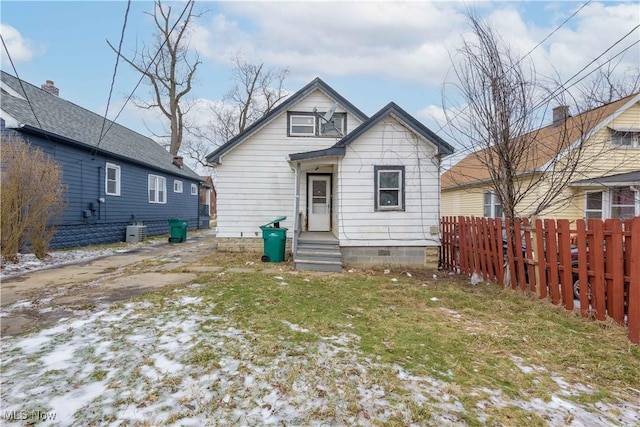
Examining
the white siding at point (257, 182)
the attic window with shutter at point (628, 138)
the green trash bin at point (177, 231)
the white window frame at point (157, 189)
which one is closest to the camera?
the white siding at point (257, 182)

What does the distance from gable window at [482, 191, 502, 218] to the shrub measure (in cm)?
1592

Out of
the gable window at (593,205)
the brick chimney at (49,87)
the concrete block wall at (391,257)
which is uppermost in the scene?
the brick chimney at (49,87)

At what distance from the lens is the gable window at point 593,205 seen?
1221 centimetres

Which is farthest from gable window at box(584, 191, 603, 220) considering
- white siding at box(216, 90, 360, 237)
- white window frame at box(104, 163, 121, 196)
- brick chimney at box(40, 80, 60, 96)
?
brick chimney at box(40, 80, 60, 96)

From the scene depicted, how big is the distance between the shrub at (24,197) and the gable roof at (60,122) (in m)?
1.20

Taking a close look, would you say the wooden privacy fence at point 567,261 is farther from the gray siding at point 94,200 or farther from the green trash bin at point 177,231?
the gray siding at point 94,200

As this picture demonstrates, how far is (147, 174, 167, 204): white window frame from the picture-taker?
17.8 metres

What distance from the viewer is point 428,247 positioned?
31.3 ft

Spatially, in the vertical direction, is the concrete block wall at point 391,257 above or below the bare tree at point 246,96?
below

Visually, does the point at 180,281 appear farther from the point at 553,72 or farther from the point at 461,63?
the point at 553,72

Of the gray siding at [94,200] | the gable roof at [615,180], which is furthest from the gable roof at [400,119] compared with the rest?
the gray siding at [94,200]

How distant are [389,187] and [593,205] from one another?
870 cm

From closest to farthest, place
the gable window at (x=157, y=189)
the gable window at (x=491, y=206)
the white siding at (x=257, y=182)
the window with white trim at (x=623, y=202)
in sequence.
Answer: the white siding at (x=257, y=182), the window with white trim at (x=623, y=202), the gable window at (x=491, y=206), the gable window at (x=157, y=189)

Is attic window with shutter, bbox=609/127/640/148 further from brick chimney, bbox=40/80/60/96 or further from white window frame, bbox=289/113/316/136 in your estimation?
brick chimney, bbox=40/80/60/96
